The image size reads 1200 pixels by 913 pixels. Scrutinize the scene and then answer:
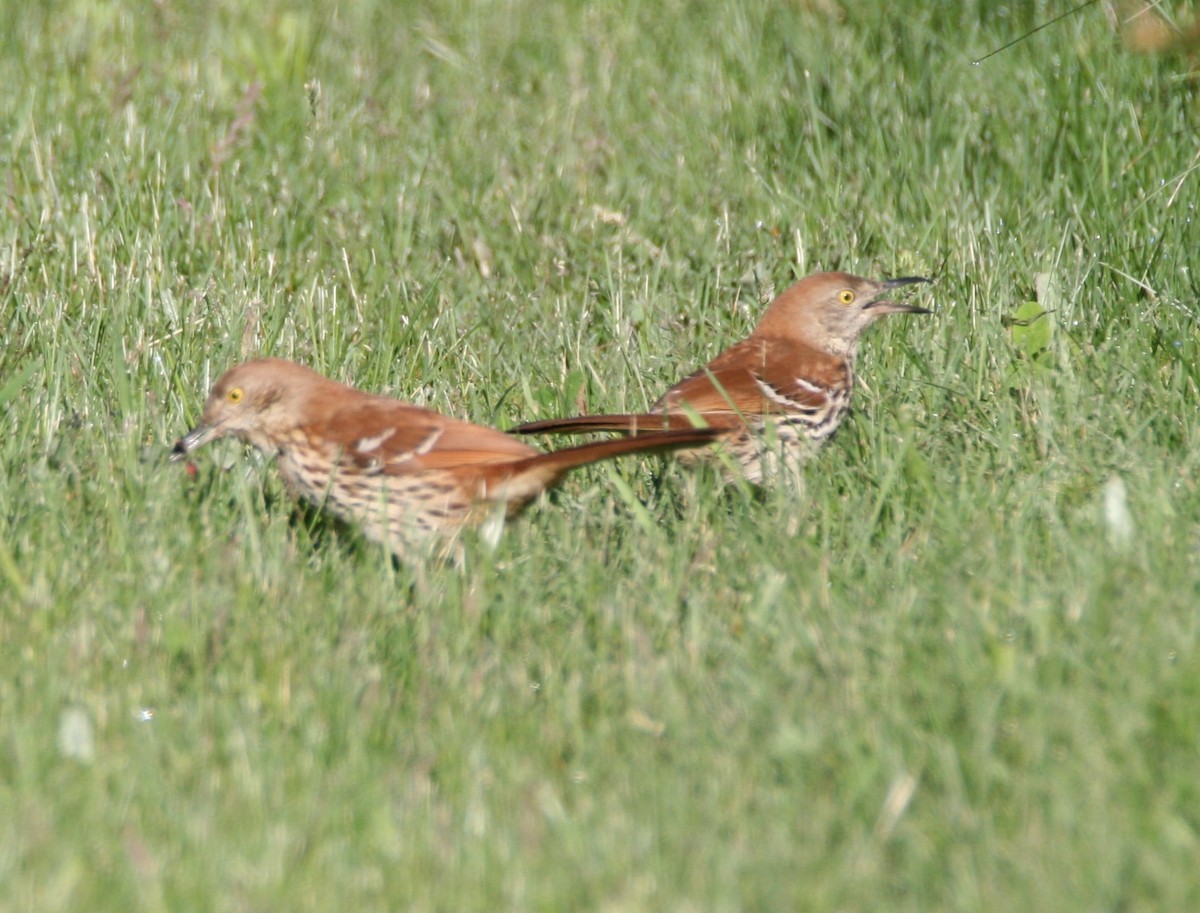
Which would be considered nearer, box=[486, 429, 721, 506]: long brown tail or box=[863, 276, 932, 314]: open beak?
box=[486, 429, 721, 506]: long brown tail

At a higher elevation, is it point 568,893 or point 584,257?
point 584,257

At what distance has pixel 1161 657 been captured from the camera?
297 centimetres

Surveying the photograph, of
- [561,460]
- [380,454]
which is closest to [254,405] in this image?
[380,454]

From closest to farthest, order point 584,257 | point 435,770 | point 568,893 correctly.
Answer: point 568,893
point 435,770
point 584,257

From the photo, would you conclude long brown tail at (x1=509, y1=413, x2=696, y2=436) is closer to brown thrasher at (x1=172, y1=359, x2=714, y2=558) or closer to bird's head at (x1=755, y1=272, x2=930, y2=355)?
brown thrasher at (x1=172, y1=359, x2=714, y2=558)

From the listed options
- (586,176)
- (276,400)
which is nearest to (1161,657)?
(276,400)

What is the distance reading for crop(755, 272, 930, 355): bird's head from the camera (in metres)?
5.19

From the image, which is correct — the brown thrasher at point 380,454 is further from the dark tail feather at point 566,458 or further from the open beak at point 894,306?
the open beak at point 894,306

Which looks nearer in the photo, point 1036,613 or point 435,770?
point 435,770

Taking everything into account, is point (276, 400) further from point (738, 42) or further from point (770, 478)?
point (738, 42)

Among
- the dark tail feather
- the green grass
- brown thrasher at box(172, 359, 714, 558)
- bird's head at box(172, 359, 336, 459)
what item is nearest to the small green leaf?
the green grass

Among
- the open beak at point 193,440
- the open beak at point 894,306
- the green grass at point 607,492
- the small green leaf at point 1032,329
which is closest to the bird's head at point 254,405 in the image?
the open beak at point 193,440

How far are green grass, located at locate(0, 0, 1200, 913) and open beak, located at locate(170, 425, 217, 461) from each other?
0.14 metres

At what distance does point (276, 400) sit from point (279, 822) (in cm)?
183
